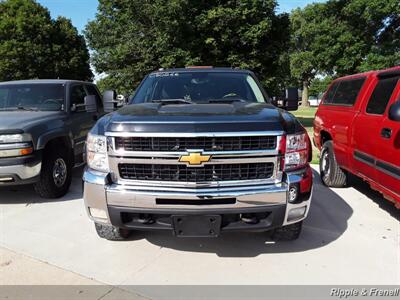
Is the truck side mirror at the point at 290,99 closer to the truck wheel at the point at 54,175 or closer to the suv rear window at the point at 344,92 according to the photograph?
the suv rear window at the point at 344,92

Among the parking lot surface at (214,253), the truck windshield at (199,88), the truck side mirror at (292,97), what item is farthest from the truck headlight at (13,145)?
the truck side mirror at (292,97)

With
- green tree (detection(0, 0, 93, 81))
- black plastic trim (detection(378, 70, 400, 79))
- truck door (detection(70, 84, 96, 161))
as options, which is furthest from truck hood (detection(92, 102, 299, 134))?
green tree (detection(0, 0, 93, 81))

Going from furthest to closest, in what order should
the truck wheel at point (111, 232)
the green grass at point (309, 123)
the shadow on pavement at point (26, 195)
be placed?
the green grass at point (309, 123)
the shadow on pavement at point (26, 195)
the truck wheel at point (111, 232)

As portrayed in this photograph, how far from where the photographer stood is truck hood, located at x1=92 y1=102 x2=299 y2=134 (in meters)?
3.25

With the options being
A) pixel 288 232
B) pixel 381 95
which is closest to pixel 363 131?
pixel 381 95

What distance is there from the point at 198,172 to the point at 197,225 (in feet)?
1.52

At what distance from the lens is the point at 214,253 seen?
3.87 m

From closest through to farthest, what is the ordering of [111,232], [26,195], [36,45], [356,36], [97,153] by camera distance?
[97,153], [111,232], [26,195], [356,36], [36,45]

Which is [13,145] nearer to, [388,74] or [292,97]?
[292,97]

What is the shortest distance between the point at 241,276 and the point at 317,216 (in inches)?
76.0

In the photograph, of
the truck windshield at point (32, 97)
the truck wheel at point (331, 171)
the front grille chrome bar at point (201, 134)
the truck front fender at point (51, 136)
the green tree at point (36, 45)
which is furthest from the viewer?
the green tree at point (36, 45)

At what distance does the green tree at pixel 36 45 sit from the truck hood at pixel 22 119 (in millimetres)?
24108

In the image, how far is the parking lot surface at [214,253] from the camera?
3404mm

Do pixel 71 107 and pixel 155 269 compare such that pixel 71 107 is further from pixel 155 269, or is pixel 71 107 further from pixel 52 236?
pixel 155 269
